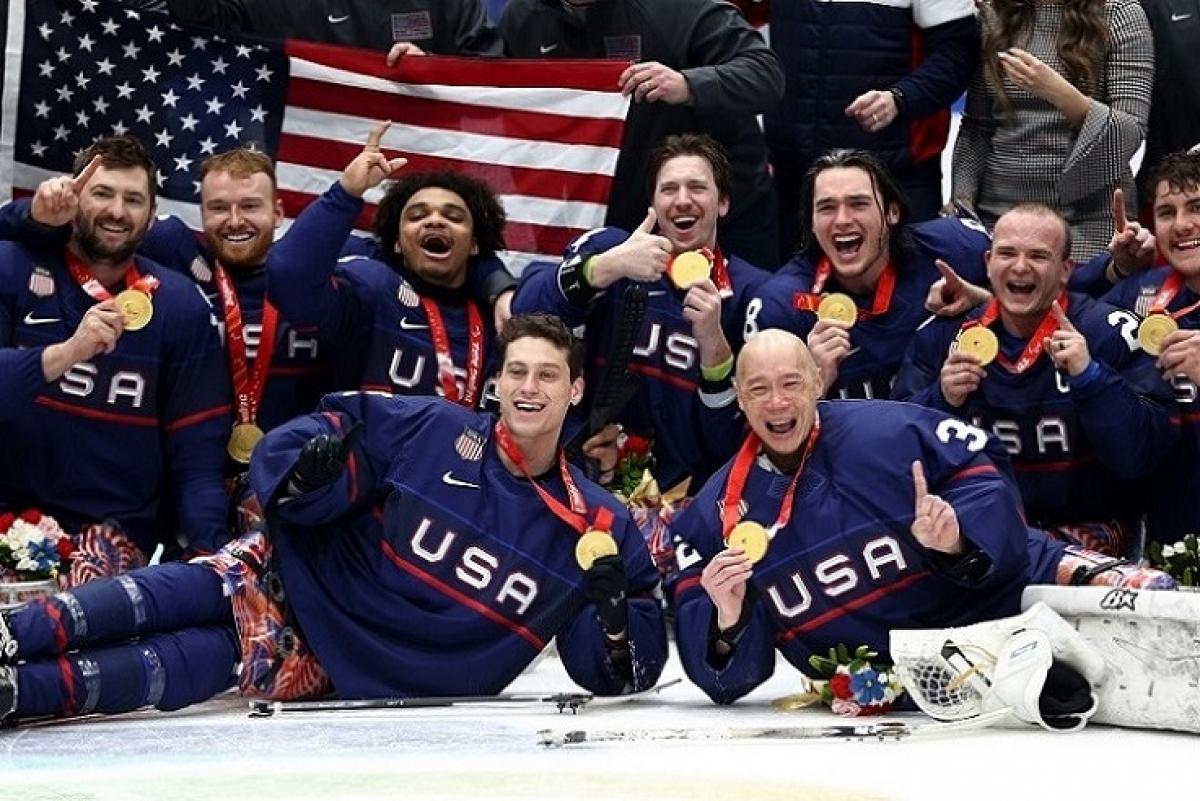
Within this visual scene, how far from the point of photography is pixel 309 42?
751 centimetres

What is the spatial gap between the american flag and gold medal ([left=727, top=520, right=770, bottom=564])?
227 cm

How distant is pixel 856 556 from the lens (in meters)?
5.45

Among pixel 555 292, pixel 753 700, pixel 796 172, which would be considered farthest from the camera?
pixel 796 172


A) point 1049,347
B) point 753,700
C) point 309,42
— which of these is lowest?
point 753,700

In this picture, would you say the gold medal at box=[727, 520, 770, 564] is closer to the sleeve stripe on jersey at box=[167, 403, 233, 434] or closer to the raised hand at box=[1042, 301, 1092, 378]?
the raised hand at box=[1042, 301, 1092, 378]

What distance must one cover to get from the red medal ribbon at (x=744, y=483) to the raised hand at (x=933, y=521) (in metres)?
0.32

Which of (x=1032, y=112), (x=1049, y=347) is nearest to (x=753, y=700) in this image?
(x=1049, y=347)

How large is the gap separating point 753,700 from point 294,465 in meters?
1.32

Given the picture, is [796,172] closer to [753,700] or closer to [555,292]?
[555,292]

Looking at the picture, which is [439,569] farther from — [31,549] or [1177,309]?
[1177,309]

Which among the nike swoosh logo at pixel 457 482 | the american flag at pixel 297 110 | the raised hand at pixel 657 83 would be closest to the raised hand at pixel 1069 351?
the nike swoosh logo at pixel 457 482

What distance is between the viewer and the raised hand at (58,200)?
241 inches

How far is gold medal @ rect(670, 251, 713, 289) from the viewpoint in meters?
6.45

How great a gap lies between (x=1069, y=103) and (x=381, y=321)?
2.21 metres
